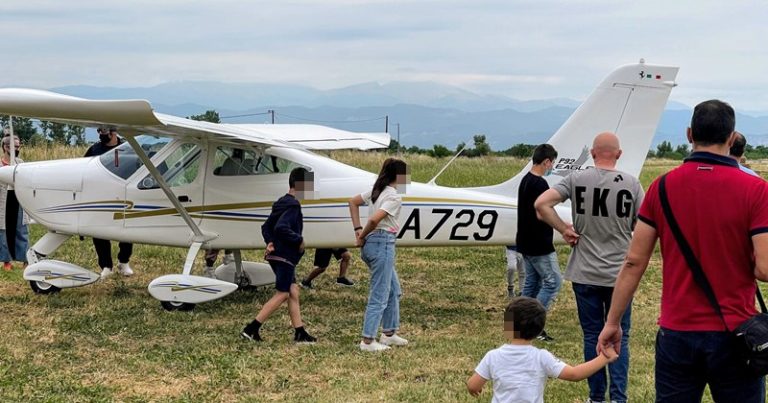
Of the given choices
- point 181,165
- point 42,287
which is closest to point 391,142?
point 181,165

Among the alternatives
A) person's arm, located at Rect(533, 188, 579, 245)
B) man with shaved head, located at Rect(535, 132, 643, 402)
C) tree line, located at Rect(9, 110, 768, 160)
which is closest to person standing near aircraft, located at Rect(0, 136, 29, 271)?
tree line, located at Rect(9, 110, 768, 160)

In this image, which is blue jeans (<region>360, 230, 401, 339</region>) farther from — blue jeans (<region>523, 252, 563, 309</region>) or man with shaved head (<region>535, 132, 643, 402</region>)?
man with shaved head (<region>535, 132, 643, 402</region>)

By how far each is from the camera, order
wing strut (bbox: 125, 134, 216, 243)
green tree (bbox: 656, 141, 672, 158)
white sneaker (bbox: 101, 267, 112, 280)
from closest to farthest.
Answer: wing strut (bbox: 125, 134, 216, 243)
white sneaker (bbox: 101, 267, 112, 280)
green tree (bbox: 656, 141, 672, 158)

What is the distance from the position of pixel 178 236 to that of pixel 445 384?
433 cm

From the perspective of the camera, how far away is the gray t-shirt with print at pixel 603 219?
530 centimetres

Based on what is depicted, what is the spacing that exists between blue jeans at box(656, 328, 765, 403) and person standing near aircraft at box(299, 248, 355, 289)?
21.3ft

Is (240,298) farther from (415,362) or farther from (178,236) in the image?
(415,362)

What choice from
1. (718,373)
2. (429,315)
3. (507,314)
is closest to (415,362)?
(429,315)

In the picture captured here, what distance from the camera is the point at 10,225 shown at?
36.1 feet

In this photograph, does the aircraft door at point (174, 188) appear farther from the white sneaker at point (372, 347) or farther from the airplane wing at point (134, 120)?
the white sneaker at point (372, 347)

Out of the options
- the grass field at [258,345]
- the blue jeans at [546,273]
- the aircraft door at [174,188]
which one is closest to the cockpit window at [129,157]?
the aircraft door at [174,188]

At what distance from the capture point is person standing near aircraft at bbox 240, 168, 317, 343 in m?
7.28

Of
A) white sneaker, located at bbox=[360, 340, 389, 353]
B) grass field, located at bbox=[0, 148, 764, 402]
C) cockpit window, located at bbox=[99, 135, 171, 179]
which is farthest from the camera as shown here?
cockpit window, located at bbox=[99, 135, 171, 179]

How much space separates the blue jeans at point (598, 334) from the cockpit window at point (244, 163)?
4632 millimetres
